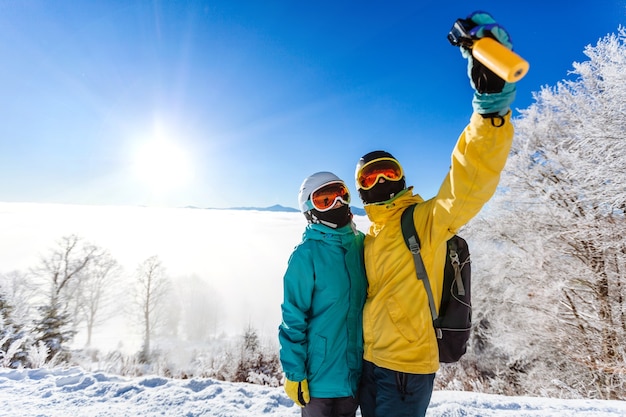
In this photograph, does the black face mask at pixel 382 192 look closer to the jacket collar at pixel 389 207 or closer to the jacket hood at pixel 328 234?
the jacket collar at pixel 389 207

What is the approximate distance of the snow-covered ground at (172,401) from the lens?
12.0ft

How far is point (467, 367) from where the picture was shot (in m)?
15.9

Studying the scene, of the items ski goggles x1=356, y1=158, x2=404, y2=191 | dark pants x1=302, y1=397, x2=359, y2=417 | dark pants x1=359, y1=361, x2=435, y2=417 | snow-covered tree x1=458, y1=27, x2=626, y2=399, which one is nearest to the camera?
dark pants x1=359, y1=361, x2=435, y2=417

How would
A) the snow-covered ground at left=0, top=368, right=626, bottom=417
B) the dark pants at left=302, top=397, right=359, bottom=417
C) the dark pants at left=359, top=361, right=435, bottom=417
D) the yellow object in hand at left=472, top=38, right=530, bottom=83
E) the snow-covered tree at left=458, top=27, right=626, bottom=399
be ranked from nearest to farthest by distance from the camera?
the yellow object in hand at left=472, top=38, right=530, bottom=83, the dark pants at left=359, top=361, right=435, bottom=417, the dark pants at left=302, top=397, right=359, bottom=417, the snow-covered ground at left=0, top=368, right=626, bottom=417, the snow-covered tree at left=458, top=27, right=626, bottom=399

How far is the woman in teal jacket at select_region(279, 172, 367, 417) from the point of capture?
6.80 feet

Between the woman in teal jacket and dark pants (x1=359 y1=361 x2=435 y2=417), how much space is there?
0.20 metres

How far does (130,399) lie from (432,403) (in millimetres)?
3604

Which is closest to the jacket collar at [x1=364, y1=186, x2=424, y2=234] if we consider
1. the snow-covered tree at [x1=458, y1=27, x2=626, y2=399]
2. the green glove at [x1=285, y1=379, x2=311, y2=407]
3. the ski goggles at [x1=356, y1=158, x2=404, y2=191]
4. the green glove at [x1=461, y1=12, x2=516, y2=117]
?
the ski goggles at [x1=356, y1=158, x2=404, y2=191]

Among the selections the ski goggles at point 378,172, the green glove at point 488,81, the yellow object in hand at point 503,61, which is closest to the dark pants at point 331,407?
the ski goggles at point 378,172

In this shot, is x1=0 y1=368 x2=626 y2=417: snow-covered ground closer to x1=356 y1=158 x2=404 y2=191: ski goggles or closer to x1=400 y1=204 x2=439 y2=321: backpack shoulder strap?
x1=400 y1=204 x2=439 y2=321: backpack shoulder strap

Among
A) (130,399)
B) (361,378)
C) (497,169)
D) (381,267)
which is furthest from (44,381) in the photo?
(497,169)

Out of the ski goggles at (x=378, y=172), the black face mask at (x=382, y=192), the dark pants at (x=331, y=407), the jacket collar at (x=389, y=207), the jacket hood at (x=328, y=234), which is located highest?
the ski goggles at (x=378, y=172)

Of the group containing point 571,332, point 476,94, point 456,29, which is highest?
point 456,29

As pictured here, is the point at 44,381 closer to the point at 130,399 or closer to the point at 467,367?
the point at 130,399
